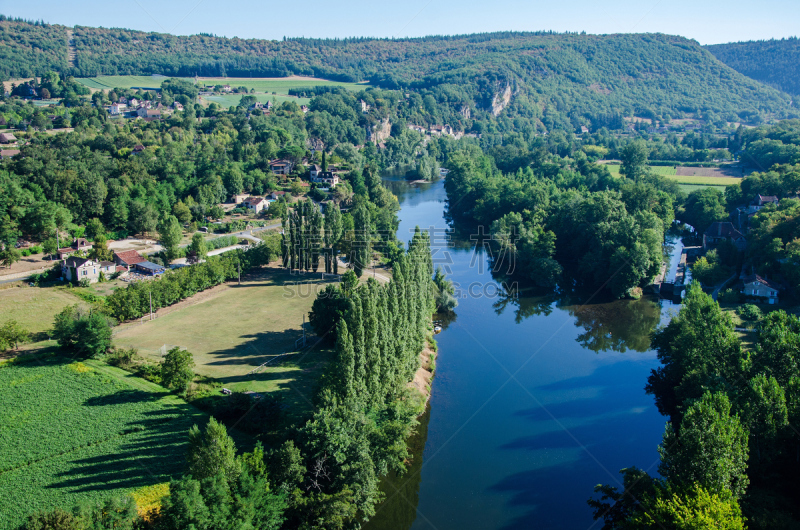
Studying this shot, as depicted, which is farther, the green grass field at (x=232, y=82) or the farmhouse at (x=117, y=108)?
the green grass field at (x=232, y=82)

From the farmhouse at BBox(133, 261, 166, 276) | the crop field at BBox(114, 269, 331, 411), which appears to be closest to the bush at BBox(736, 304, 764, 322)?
the crop field at BBox(114, 269, 331, 411)

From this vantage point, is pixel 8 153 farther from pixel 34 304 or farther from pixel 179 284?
pixel 179 284

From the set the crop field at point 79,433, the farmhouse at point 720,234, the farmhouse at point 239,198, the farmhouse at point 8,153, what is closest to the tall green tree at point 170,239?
the farmhouse at point 239,198

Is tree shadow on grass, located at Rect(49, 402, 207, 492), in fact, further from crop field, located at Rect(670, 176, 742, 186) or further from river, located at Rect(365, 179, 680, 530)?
crop field, located at Rect(670, 176, 742, 186)

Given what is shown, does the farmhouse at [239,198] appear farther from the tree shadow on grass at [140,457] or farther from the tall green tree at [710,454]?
the tall green tree at [710,454]

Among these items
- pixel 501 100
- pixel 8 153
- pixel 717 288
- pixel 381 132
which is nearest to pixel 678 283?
pixel 717 288

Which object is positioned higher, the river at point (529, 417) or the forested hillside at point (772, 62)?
the forested hillside at point (772, 62)
